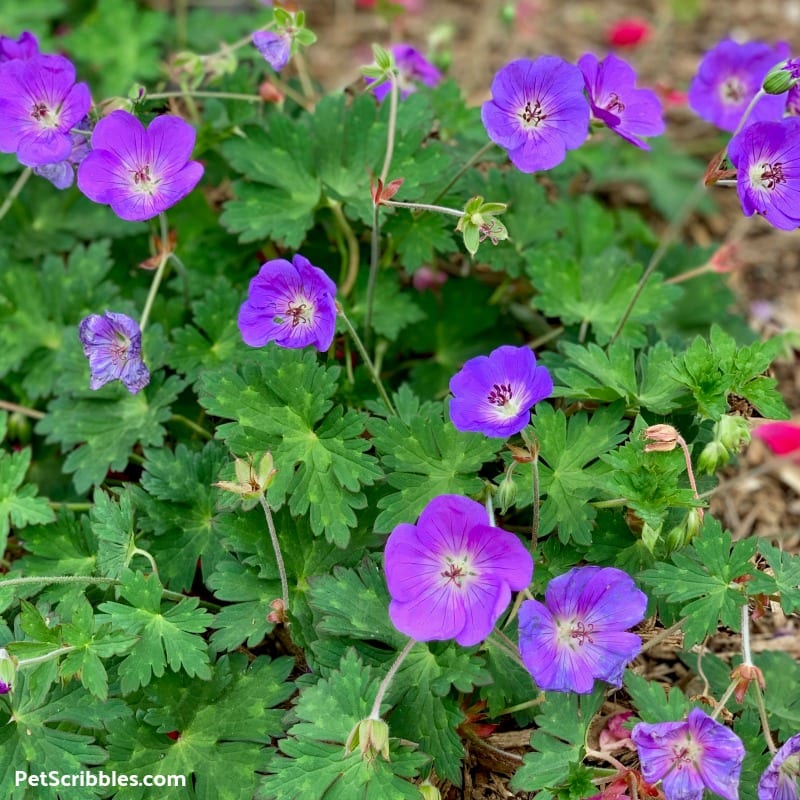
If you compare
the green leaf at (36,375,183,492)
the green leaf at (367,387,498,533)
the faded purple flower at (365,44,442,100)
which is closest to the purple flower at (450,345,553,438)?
the green leaf at (367,387,498,533)

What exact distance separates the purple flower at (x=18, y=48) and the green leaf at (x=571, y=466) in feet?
5.04

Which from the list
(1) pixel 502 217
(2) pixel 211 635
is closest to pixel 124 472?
(2) pixel 211 635

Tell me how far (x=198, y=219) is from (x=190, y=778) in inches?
63.1

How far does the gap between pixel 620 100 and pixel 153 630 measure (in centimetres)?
155

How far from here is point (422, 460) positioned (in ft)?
6.31

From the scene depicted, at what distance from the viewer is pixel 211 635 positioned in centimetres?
191

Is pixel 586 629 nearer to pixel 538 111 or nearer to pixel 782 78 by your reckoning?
pixel 538 111

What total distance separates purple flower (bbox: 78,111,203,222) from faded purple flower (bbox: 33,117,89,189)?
0.16m

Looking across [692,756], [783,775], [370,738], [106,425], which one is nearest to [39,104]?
[106,425]

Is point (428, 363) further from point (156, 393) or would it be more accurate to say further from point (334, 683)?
point (334, 683)

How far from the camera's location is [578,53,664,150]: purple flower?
2027mm

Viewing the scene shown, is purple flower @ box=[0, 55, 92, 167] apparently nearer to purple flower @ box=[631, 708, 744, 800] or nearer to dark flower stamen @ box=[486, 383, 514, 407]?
dark flower stamen @ box=[486, 383, 514, 407]

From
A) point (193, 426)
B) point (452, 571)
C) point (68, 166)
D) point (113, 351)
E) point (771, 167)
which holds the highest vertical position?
point (771, 167)

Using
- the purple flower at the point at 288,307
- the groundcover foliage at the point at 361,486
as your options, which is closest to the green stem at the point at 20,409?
the groundcover foliage at the point at 361,486
